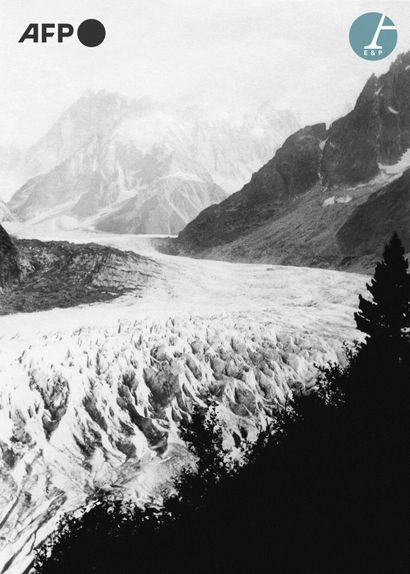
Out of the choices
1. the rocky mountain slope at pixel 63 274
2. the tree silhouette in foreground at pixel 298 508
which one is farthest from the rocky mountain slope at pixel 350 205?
the tree silhouette in foreground at pixel 298 508

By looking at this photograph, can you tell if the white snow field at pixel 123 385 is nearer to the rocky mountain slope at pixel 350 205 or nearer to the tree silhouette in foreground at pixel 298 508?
the tree silhouette in foreground at pixel 298 508

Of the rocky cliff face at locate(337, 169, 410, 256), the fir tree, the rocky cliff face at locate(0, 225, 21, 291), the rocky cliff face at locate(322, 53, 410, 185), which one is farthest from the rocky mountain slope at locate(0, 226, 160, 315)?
the rocky cliff face at locate(322, 53, 410, 185)

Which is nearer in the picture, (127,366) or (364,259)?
(127,366)

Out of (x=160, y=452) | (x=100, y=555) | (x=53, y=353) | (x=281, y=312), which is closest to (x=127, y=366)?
Answer: (x=53, y=353)

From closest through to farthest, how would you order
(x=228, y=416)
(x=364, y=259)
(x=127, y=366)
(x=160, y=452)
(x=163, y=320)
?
(x=160, y=452)
(x=228, y=416)
(x=127, y=366)
(x=163, y=320)
(x=364, y=259)

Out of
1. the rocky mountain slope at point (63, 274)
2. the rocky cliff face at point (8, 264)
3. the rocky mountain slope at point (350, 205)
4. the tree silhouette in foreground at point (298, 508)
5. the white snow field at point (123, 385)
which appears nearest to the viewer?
the tree silhouette in foreground at point (298, 508)

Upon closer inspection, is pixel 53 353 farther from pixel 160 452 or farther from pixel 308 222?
pixel 308 222
